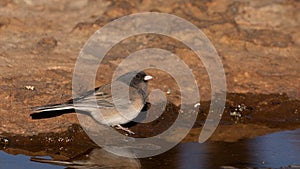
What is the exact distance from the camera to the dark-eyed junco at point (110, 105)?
734 cm

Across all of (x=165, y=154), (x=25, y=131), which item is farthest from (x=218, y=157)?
(x=25, y=131)

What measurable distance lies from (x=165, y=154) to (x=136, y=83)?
1.31 m

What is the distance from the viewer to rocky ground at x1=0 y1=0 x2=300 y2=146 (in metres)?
7.75

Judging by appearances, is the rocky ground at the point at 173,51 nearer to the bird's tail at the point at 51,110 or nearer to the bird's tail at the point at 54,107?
the bird's tail at the point at 51,110

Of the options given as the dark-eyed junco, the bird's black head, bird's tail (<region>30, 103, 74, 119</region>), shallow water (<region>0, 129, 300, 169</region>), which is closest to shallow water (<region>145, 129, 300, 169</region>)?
shallow water (<region>0, 129, 300, 169</region>)

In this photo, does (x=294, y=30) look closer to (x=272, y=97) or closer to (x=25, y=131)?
(x=272, y=97)

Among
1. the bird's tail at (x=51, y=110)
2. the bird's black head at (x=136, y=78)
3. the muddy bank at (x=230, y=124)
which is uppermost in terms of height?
→ the bird's black head at (x=136, y=78)

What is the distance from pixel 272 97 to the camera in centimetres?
834

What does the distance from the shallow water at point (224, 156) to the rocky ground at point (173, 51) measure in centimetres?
30

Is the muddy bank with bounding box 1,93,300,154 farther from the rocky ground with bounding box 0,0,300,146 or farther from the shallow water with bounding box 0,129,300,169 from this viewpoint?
the shallow water with bounding box 0,129,300,169

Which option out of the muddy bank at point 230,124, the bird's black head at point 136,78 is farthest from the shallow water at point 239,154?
the bird's black head at point 136,78

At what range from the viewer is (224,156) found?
666 centimetres

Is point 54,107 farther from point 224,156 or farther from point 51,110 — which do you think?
point 224,156

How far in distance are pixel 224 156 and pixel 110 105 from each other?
1.51 metres
